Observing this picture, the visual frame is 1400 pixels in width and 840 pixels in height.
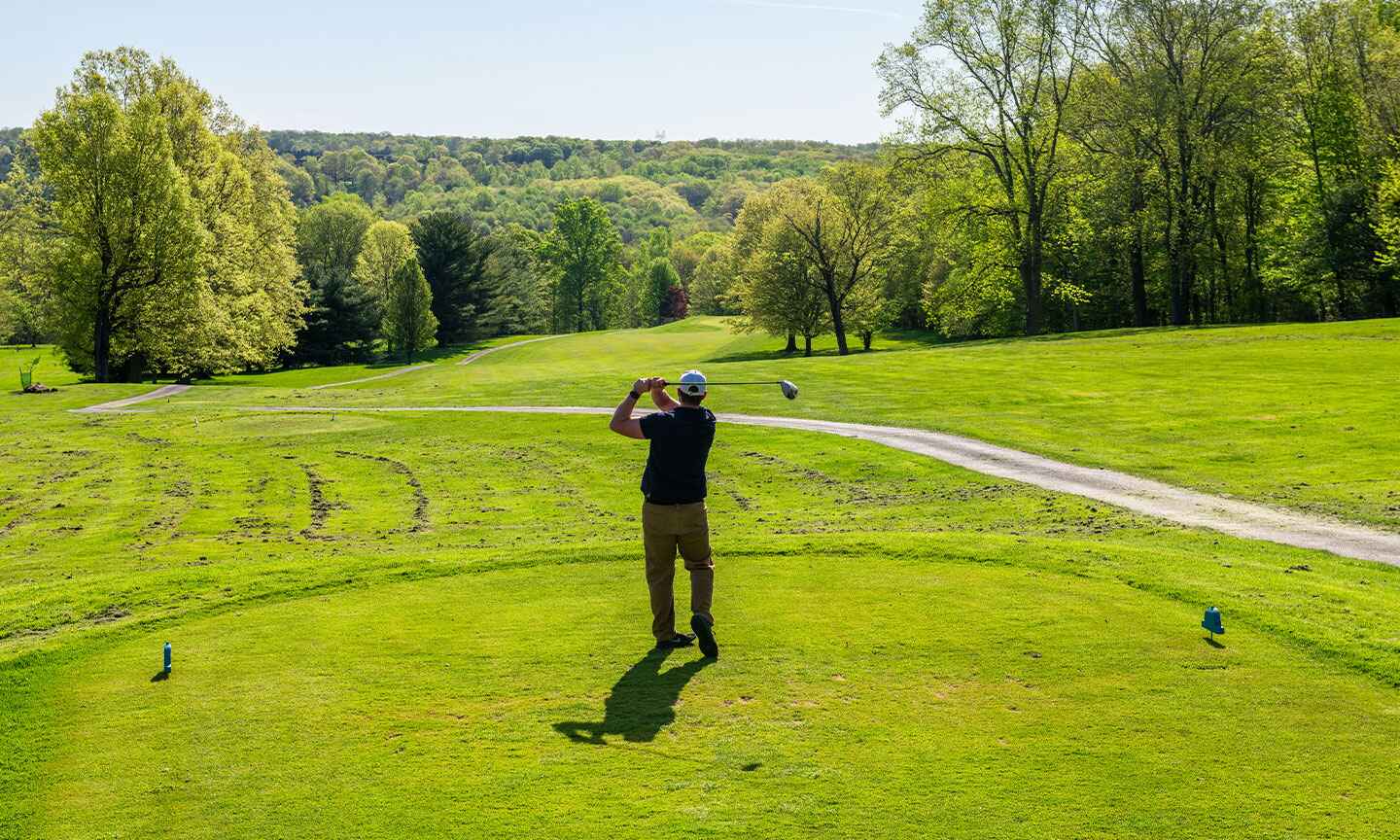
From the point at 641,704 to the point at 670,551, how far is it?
7.50 feet

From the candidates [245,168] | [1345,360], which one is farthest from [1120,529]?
[245,168]

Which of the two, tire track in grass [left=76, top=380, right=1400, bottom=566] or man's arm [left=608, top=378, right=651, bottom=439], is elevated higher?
man's arm [left=608, top=378, right=651, bottom=439]

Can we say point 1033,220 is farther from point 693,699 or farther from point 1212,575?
point 693,699

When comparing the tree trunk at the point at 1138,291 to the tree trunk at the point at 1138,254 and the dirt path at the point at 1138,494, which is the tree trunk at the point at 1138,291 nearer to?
the tree trunk at the point at 1138,254

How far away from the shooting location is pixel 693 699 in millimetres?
9227

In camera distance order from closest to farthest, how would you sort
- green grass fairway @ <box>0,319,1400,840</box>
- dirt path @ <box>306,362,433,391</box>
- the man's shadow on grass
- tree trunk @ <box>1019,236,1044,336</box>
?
1. green grass fairway @ <box>0,319,1400,840</box>
2. the man's shadow on grass
3. tree trunk @ <box>1019,236,1044,336</box>
4. dirt path @ <box>306,362,433,391</box>

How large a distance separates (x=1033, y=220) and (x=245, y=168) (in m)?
54.6

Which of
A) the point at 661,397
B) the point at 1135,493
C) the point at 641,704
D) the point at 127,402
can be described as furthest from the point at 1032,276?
the point at 641,704

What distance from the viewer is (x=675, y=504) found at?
11.1 m

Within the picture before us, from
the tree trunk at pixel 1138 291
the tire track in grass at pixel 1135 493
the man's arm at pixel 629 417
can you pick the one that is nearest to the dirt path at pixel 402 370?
the tire track in grass at pixel 1135 493

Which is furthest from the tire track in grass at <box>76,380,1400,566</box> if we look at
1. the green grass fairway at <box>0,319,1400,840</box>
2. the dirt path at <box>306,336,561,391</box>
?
the dirt path at <box>306,336,561,391</box>

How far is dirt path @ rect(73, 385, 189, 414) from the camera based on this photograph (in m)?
44.6

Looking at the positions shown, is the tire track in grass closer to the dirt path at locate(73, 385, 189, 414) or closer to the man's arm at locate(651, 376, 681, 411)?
the man's arm at locate(651, 376, 681, 411)

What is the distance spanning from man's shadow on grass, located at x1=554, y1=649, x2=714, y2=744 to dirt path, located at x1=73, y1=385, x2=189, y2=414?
4139 cm
